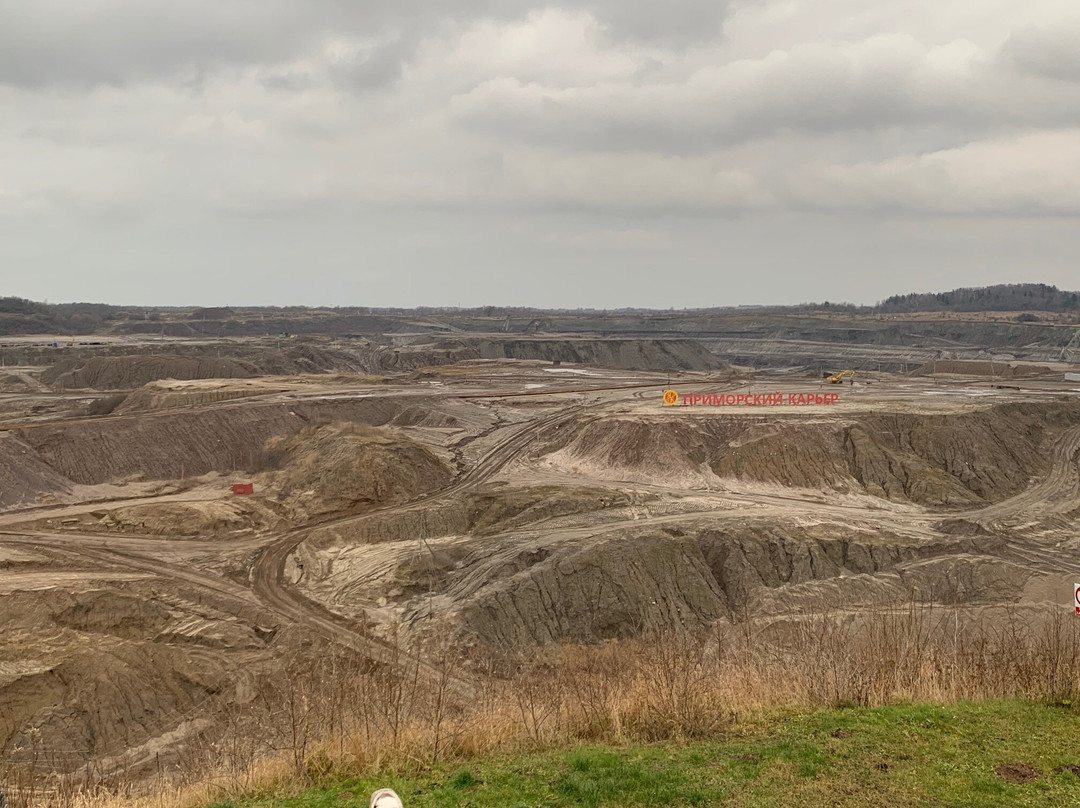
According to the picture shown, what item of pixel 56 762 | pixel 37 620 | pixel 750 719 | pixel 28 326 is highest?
pixel 28 326

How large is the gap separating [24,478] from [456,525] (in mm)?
30279

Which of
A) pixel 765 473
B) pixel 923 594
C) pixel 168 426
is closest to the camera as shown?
pixel 923 594

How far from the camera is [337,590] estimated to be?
37625mm

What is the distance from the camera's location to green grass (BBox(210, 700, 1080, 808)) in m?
11.3

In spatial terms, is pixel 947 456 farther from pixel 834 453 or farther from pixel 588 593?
pixel 588 593

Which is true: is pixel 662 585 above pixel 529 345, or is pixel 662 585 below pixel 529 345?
below

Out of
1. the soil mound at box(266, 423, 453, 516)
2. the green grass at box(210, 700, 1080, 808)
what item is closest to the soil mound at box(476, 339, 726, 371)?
the soil mound at box(266, 423, 453, 516)

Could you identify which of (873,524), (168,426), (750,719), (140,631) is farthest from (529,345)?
(750,719)

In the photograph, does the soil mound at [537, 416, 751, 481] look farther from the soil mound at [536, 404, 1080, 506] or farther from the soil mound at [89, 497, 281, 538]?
the soil mound at [89, 497, 281, 538]

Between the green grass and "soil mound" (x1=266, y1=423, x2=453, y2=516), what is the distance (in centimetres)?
3780

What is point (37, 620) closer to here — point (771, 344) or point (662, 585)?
point (662, 585)

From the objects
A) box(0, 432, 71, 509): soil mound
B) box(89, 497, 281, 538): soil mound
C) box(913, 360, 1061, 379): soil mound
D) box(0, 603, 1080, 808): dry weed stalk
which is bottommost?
box(89, 497, 281, 538): soil mound

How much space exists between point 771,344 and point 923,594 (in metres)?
135

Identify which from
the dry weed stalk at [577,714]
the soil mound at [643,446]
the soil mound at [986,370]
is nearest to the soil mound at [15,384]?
the soil mound at [643,446]
